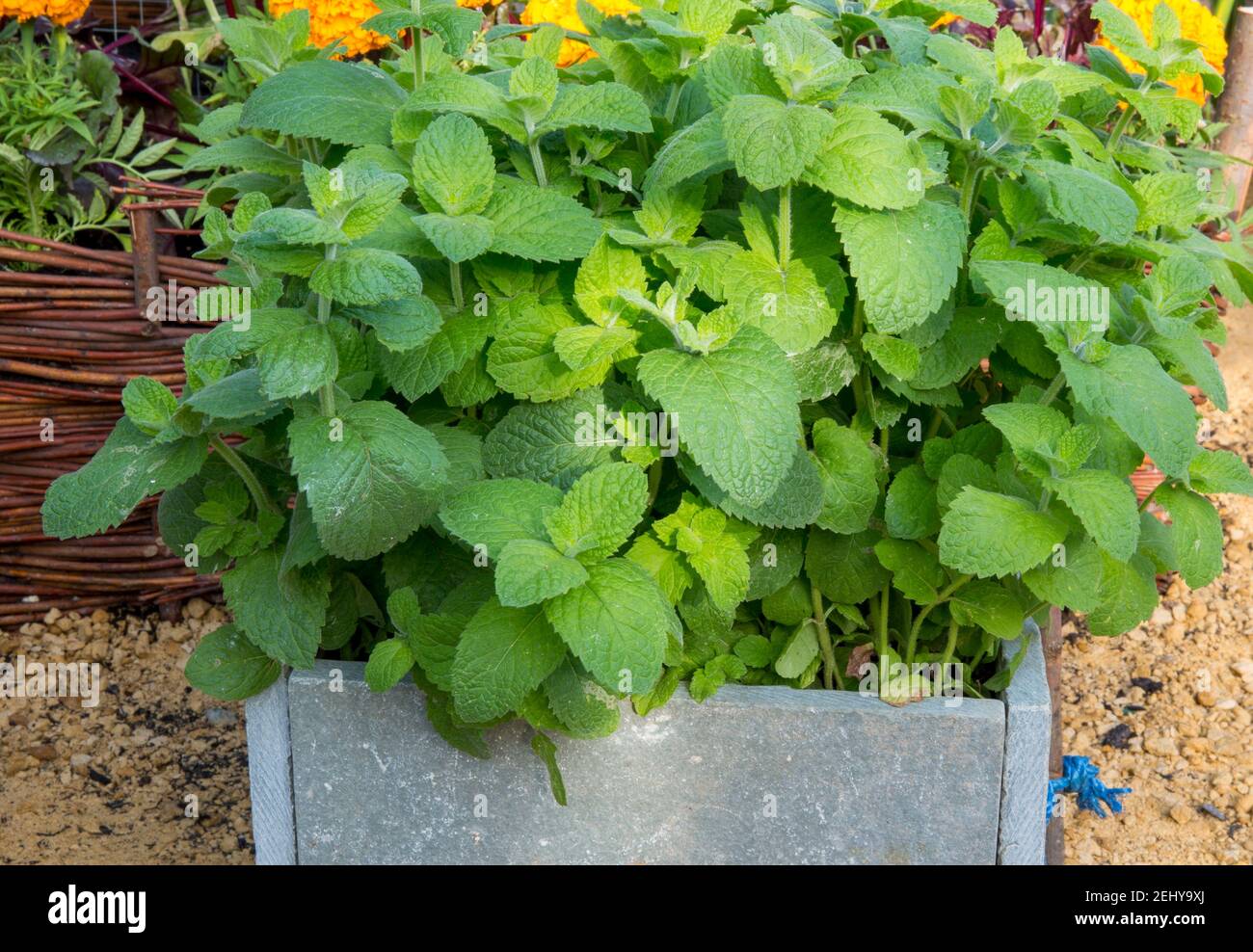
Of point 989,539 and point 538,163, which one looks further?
point 538,163

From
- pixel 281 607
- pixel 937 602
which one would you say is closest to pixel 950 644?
pixel 937 602

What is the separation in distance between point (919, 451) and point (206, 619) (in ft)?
5.16

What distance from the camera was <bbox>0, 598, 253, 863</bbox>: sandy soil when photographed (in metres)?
2.02

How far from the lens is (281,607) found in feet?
4.63

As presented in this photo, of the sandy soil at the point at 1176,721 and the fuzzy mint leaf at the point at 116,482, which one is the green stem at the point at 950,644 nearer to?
the sandy soil at the point at 1176,721

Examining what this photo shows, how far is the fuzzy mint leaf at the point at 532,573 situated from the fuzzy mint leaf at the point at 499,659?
0.06m

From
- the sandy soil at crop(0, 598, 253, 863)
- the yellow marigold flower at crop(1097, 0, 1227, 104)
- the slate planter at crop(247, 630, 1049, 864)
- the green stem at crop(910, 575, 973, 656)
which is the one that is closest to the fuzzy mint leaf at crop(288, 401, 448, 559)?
the slate planter at crop(247, 630, 1049, 864)

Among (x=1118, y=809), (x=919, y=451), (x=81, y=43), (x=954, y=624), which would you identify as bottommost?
(x=1118, y=809)

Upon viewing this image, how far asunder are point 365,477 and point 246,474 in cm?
24

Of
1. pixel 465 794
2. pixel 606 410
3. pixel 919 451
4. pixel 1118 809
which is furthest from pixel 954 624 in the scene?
pixel 1118 809

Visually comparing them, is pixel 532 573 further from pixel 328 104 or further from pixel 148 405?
pixel 328 104

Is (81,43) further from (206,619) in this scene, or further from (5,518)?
(206,619)

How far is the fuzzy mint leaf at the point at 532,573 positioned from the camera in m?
1.18

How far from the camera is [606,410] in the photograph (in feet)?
4.55
